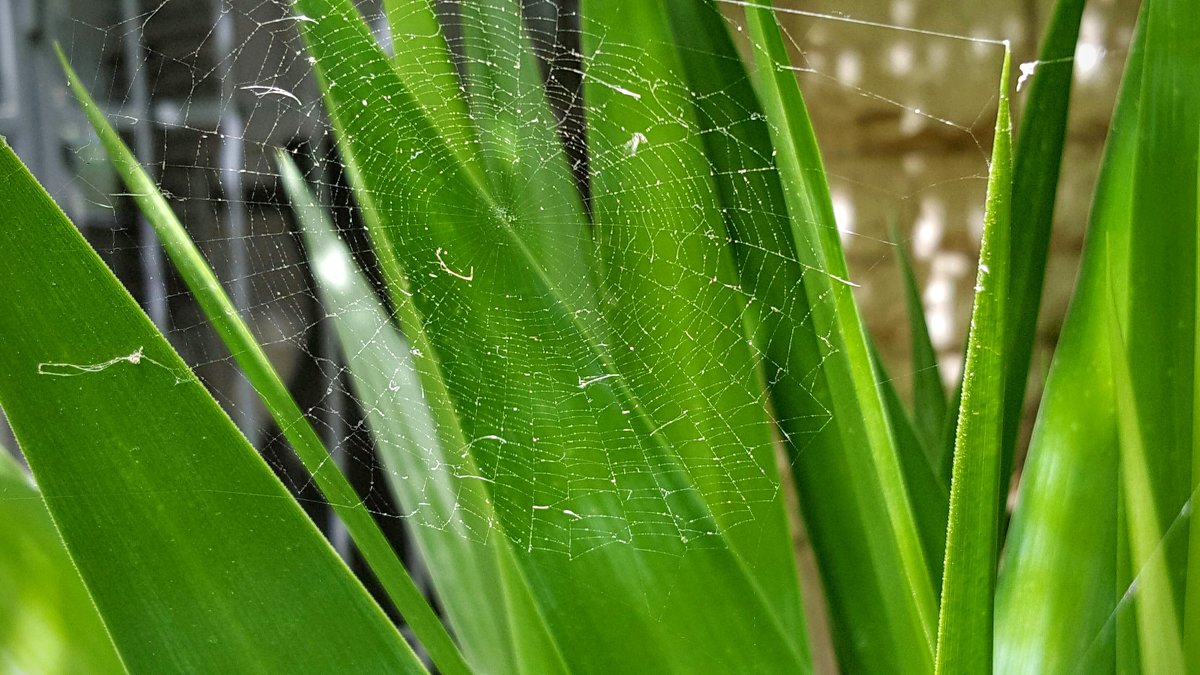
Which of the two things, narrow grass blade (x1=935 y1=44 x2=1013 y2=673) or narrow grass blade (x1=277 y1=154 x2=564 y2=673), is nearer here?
narrow grass blade (x1=935 y1=44 x2=1013 y2=673)

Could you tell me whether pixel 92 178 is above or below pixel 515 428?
above

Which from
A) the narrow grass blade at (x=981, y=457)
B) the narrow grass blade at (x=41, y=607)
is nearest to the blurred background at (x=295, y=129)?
the narrow grass blade at (x=41, y=607)

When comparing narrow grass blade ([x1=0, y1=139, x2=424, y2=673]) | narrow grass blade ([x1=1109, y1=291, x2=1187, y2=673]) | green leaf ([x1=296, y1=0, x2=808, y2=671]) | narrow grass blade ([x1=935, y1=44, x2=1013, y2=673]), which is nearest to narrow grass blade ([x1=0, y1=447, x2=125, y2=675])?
narrow grass blade ([x1=0, y1=139, x2=424, y2=673])

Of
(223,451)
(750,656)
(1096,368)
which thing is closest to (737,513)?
(750,656)

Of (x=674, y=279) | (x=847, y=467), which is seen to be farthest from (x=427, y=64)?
(x=847, y=467)

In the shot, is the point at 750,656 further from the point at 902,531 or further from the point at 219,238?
the point at 219,238

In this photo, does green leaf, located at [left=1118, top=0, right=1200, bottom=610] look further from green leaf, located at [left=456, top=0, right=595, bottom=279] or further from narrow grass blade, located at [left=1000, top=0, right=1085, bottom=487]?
green leaf, located at [left=456, top=0, right=595, bottom=279]
